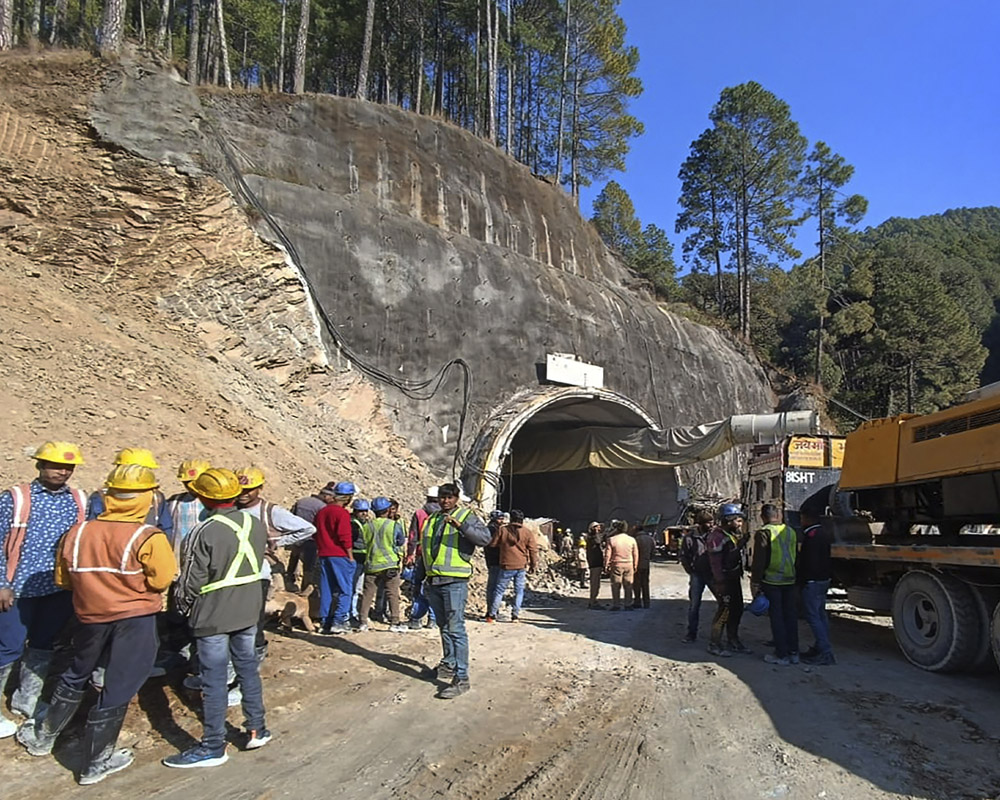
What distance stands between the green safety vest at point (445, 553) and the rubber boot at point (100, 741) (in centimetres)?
233

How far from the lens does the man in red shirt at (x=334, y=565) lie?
7.03 m

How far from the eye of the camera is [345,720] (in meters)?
4.73

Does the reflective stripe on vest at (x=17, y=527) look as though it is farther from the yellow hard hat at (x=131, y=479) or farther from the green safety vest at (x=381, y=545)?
the green safety vest at (x=381, y=545)

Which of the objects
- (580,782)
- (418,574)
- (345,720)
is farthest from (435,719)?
(418,574)

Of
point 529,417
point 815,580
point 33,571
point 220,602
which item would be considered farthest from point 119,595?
point 529,417

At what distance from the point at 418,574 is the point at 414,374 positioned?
9910 mm

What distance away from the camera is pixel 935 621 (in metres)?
6.52

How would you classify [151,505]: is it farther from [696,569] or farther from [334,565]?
[696,569]

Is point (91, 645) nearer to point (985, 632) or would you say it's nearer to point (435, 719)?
point (435, 719)

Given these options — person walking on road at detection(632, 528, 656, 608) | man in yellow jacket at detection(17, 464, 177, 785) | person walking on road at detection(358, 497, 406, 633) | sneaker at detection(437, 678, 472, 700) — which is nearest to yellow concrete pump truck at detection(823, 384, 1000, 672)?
person walking on road at detection(632, 528, 656, 608)

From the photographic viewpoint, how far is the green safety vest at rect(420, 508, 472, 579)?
216 inches

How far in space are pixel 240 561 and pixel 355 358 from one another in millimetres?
11205

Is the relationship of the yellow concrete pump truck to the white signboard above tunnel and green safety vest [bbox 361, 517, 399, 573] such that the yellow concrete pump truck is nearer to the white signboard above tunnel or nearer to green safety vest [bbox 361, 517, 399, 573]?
green safety vest [bbox 361, 517, 399, 573]

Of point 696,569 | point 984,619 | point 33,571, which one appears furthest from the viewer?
point 696,569
